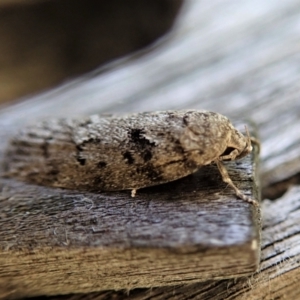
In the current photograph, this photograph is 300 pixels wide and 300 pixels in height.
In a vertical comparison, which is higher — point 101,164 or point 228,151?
point 101,164

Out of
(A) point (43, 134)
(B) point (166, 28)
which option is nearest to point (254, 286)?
(A) point (43, 134)

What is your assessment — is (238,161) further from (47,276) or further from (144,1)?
(144,1)

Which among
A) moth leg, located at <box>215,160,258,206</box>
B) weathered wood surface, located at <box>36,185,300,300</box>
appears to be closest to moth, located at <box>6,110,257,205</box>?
moth leg, located at <box>215,160,258,206</box>

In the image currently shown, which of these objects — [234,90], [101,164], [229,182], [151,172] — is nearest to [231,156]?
[229,182]

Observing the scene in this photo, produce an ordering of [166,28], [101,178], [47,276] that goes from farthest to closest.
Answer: [166,28]
[101,178]
[47,276]

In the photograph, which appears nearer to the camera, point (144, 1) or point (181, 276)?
point (181, 276)

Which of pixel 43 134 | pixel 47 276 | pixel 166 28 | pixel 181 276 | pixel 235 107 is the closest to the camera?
pixel 181 276

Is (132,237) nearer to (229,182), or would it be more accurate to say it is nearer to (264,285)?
(229,182)

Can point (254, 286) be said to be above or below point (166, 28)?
below
